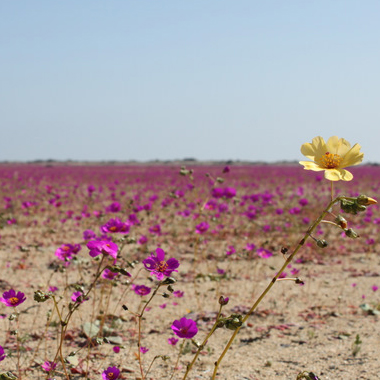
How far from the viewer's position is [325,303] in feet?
14.9

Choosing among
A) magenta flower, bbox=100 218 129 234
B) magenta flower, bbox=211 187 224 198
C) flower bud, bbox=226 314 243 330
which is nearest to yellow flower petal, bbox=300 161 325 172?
flower bud, bbox=226 314 243 330

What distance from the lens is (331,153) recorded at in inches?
64.1

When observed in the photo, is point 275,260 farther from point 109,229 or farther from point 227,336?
point 109,229

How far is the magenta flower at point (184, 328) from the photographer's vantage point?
5.82 feet

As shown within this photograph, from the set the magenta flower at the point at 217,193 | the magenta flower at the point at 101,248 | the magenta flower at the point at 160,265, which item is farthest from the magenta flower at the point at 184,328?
the magenta flower at the point at 217,193

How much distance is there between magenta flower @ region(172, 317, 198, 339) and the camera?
5.82 ft

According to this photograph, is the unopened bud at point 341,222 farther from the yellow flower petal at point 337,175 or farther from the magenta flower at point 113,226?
the magenta flower at point 113,226

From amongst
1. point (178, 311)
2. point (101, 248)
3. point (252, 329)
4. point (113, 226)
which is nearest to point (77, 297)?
point (101, 248)

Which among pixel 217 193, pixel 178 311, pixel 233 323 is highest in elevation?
pixel 217 193

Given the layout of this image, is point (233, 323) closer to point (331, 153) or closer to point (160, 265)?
point (160, 265)

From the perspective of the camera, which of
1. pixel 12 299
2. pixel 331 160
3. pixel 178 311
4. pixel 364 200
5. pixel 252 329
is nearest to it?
pixel 364 200

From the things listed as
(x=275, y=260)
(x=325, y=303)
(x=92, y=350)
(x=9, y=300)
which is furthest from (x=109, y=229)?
(x=275, y=260)

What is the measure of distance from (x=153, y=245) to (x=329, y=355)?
14.4 ft

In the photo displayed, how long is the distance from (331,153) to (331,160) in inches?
1.7
